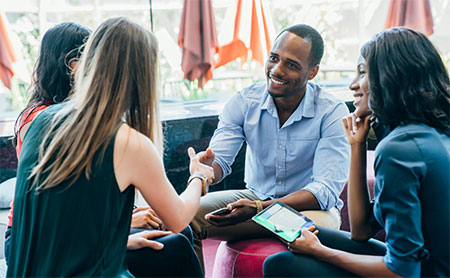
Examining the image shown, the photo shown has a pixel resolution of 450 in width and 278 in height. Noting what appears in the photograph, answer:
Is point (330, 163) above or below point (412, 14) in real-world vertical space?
below

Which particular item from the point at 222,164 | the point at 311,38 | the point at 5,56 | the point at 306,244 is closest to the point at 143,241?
the point at 306,244

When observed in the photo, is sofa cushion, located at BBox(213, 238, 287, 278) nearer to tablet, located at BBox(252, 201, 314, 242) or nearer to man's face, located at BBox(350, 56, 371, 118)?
tablet, located at BBox(252, 201, 314, 242)

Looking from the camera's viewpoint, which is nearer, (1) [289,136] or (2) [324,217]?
(2) [324,217]

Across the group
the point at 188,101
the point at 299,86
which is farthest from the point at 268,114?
the point at 188,101

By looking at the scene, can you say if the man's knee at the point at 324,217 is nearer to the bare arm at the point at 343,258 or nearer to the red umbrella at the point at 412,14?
the bare arm at the point at 343,258

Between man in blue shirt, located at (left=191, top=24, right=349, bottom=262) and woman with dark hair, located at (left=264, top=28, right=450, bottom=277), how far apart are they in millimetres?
464

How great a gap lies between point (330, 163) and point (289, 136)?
0.80 feet

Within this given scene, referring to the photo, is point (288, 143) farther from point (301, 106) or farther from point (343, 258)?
point (343, 258)

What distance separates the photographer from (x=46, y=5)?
442cm

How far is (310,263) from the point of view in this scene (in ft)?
5.27

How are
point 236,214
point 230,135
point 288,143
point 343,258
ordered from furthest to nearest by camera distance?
point 230,135, point 288,143, point 236,214, point 343,258

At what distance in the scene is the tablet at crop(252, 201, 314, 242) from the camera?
69.8 inches

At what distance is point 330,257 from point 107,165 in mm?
759

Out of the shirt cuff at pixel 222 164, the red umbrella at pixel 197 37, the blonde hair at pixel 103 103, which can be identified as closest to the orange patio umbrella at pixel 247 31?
the red umbrella at pixel 197 37
